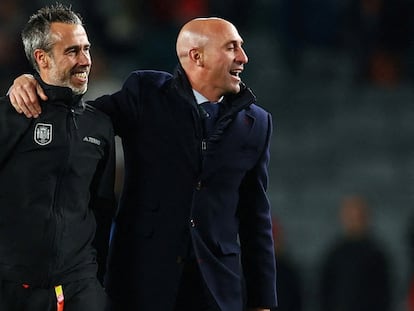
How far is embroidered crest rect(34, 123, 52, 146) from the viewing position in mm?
4598

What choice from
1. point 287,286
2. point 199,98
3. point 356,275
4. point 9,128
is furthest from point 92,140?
point 356,275

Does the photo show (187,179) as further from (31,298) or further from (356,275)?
(356,275)

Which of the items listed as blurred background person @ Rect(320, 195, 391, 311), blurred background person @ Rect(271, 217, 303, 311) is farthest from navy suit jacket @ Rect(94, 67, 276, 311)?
blurred background person @ Rect(320, 195, 391, 311)

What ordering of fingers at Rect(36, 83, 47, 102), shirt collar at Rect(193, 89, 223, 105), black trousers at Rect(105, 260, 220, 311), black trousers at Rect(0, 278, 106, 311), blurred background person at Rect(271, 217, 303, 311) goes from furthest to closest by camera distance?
1. blurred background person at Rect(271, 217, 303, 311)
2. shirt collar at Rect(193, 89, 223, 105)
3. black trousers at Rect(105, 260, 220, 311)
4. fingers at Rect(36, 83, 47, 102)
5. black trousers at Rect(0, 278, 106, 311)

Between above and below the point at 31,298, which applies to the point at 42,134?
above

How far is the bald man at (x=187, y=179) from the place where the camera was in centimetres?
497

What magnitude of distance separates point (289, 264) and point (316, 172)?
1.70 metres

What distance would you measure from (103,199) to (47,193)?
321 mm

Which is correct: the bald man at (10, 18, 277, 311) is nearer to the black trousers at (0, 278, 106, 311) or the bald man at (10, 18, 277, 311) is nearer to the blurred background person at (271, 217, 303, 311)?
the black trousers at (0, 278, 106, 311)

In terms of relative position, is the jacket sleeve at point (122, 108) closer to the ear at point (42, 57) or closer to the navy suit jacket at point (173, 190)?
the navy suit jacket at point (173, 190)

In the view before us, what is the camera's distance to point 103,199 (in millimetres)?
4840

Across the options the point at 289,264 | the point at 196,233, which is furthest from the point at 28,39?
the point at 289,264

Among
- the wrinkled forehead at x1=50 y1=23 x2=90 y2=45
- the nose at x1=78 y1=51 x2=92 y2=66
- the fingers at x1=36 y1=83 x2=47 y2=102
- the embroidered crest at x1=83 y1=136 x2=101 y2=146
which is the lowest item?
the embroidered crest at x1=83 y1=136 x2=101 y2=146

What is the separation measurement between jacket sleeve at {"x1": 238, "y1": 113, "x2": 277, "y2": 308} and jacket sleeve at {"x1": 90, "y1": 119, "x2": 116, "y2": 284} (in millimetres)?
566
